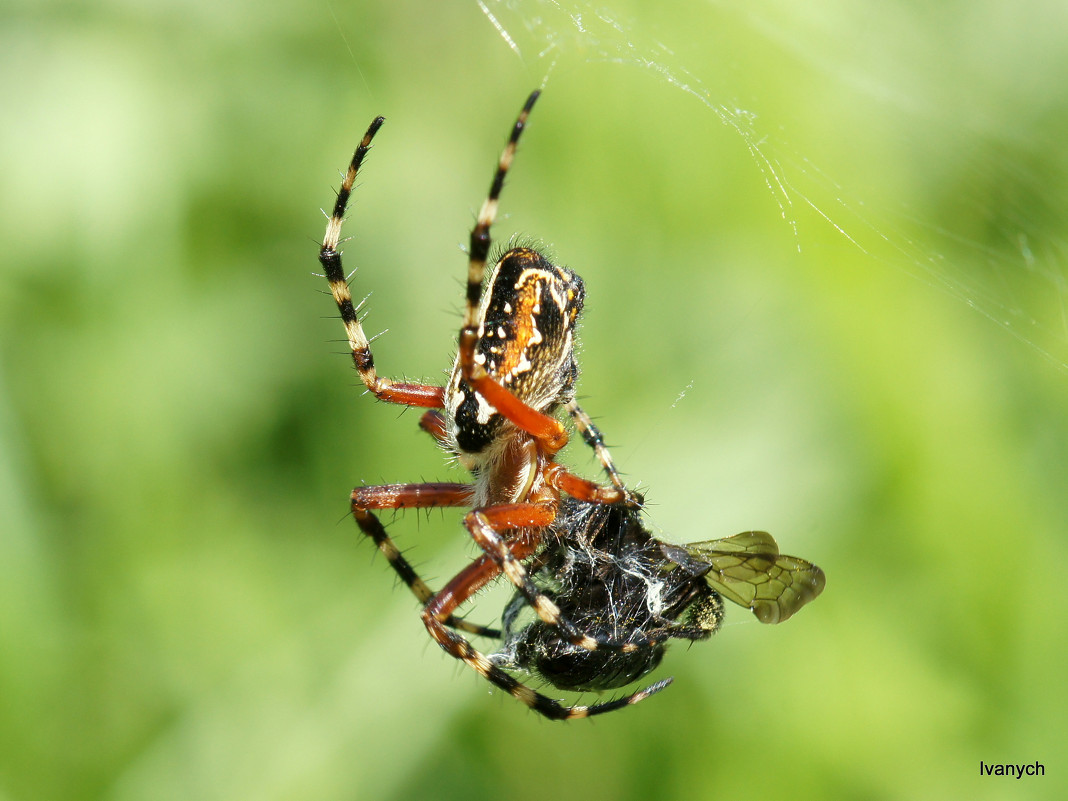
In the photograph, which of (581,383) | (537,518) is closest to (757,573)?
(537,518)

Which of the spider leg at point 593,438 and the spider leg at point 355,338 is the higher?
the spider leg at point 355,338

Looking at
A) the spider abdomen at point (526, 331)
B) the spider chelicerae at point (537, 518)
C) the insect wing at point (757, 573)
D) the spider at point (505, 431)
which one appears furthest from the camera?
the spider abdomen at point (526, 331)

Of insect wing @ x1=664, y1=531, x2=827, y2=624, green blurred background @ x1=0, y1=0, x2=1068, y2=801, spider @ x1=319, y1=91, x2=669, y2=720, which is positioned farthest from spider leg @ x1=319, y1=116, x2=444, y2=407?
insect wing @ x1=664, y1=531, x2=827, y2=624

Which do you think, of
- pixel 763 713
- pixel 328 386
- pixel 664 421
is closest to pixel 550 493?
pixel 664 421

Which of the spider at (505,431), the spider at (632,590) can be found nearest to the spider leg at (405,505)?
the spider at (505,431)

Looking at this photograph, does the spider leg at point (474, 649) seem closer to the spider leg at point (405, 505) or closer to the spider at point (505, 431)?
the spider at point (505, 431)

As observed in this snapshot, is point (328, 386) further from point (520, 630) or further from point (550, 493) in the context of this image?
point (520, 630)

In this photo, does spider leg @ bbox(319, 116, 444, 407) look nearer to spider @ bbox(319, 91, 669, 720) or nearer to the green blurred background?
spider @ bbox(319, 91, 669, 720)

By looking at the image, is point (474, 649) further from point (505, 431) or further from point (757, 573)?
point (757, 573)

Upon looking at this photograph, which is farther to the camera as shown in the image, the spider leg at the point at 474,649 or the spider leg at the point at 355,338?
the spider leg at the point at 355,338
